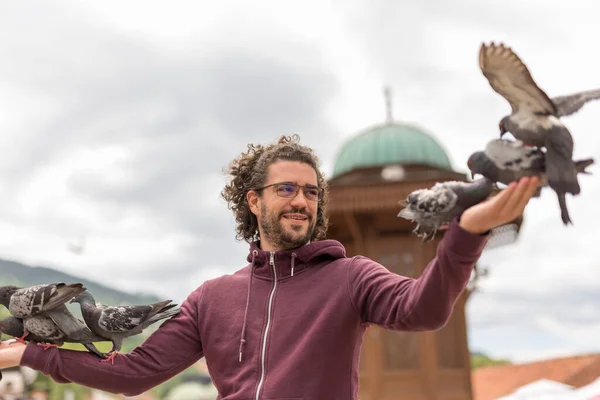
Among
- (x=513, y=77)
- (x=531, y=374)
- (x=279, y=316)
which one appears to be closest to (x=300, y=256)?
(x=279, y=316)

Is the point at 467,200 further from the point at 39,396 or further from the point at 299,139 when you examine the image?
the point at 39,396

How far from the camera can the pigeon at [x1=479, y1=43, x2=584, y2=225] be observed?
1441 millimetres

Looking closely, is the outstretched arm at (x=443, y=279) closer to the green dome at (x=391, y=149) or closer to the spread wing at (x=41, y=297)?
Answer: the spread wing at (x=41, y=297)

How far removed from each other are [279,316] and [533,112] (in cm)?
96

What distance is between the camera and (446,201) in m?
1.54

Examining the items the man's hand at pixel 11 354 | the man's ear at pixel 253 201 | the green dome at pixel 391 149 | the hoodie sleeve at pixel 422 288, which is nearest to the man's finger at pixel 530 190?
the hoodie sleeve at pixel 422 288

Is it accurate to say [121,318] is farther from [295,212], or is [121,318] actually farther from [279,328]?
[295,212]

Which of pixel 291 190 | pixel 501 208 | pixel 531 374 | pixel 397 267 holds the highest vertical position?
pixel 397 267

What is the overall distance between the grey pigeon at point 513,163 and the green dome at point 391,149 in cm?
684

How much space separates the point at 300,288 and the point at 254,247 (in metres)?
0.27

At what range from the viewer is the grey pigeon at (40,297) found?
6.51ft

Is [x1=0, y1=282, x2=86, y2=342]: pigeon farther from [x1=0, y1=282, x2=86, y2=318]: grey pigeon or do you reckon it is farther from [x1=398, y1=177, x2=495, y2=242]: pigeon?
[x1=398, y1=177, x2=495, y2=242]: pigeon

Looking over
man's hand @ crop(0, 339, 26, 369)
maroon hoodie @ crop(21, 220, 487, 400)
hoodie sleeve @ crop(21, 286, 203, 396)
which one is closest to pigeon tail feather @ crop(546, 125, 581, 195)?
maroon hoodie @ crop(21, 220, 487, 400)

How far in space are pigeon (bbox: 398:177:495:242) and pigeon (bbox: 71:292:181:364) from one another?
3.29 ft
